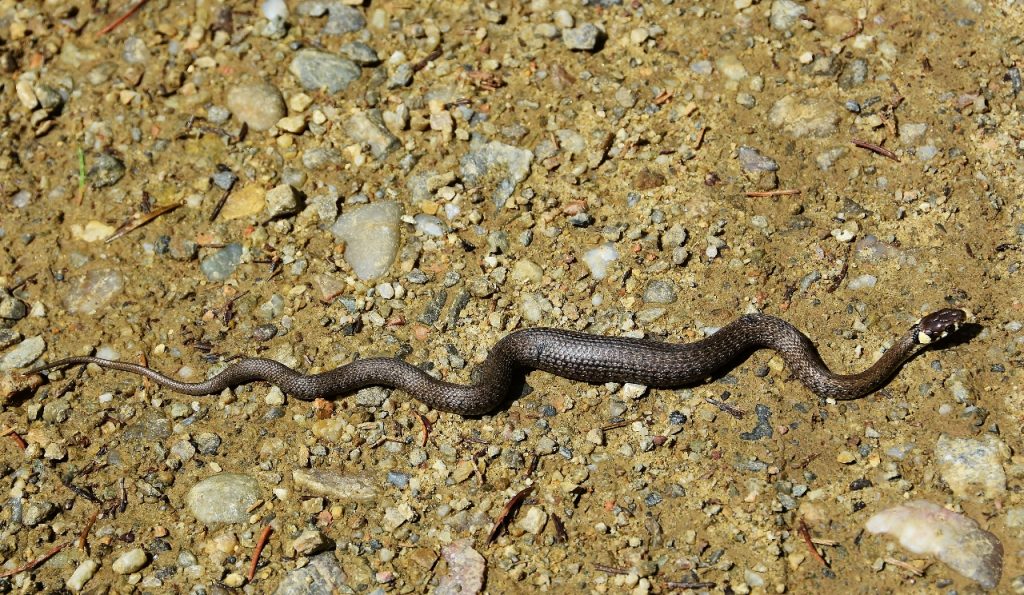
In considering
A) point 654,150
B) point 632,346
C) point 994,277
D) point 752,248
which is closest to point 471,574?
point 632,346

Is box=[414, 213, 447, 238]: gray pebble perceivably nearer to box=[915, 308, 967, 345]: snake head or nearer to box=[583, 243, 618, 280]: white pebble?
box=[583, 243, 618, 280]: white pebble

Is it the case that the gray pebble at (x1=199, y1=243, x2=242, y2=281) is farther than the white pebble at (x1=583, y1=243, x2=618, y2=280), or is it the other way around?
the gray pebble at (x1=199, y1=243, x2=242, y2=281)

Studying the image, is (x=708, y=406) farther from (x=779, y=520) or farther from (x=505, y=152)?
(x=505, y=152)

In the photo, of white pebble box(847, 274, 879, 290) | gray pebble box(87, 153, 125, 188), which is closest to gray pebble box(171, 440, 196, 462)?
gray pebble box(87, 153, 125, 188)

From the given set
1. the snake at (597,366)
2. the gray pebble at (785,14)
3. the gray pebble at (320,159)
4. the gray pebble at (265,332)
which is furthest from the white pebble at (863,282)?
the gray pebble at (265,332)

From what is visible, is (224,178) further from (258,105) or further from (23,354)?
(23,354)

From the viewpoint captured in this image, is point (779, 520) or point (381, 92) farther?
point (381, 92)
